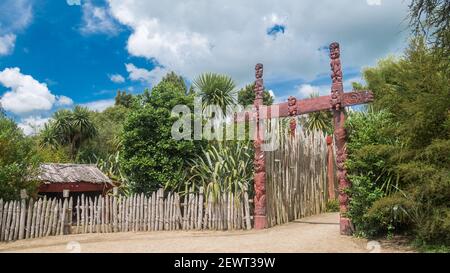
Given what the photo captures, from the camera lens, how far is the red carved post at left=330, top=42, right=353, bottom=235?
29.1 ft

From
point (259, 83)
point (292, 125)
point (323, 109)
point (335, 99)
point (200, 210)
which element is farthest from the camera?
point (292, 125)

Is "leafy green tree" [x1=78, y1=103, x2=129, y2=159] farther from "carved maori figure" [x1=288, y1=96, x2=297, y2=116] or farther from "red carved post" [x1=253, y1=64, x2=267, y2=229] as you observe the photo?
"carved maori figure" [x1=288, y1=96, x2=297, y2=116]

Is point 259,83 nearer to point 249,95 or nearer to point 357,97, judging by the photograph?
point 357,97

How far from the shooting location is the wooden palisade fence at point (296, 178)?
11.2 m

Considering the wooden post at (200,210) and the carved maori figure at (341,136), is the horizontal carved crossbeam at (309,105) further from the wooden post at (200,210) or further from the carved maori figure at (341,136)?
the wooden post at (200,210)

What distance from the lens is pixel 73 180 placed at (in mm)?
16641

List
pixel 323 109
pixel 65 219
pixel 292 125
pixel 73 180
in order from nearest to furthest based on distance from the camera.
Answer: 1. pixel 323 109
2. pixel 65 219
3. pixel 292 125
4. pixel 73 180

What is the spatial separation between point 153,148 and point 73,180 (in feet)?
19.1

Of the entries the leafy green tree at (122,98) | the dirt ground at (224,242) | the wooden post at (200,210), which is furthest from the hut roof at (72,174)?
the leafy green tree at (122,98)

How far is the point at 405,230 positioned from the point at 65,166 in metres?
13.4

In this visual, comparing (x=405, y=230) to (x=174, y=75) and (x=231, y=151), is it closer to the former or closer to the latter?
(x=231, y=151)

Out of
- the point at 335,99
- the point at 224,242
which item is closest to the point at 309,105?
the point at 335,99

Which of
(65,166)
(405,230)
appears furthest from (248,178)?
(65,166)

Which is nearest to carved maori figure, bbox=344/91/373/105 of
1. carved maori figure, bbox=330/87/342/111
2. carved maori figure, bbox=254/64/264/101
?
carved maori figure, bbox=330/87/342/111
